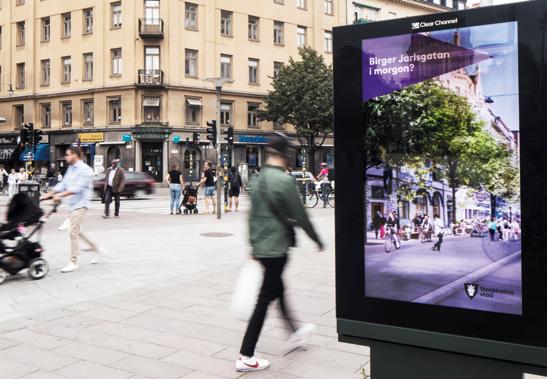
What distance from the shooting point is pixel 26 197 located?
7578 millimetres

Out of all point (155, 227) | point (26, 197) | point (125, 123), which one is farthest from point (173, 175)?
point (125, 123)

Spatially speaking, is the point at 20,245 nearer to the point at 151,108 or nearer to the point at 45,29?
the point at 151,108

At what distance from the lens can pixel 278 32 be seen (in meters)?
46.2

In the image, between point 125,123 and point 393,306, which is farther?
point 125,123

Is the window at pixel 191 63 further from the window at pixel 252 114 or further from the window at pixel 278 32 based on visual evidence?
the window at pixel 278 32

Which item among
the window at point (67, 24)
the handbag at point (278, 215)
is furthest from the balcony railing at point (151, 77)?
the handbag at point (278, 215)

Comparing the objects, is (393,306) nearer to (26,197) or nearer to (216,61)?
(26,197)

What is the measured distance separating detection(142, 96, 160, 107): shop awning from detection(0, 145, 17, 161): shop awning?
13.7 m

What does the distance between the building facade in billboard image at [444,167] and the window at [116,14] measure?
4104 centimetres

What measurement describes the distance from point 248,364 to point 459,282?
181cm

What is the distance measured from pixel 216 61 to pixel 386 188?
40.7 meters

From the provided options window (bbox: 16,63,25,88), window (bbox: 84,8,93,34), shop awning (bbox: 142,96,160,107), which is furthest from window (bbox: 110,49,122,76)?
window (bbox: 16,63,25,88)

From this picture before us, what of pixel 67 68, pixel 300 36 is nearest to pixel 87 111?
pixel 67 68

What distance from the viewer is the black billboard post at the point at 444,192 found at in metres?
2.76
